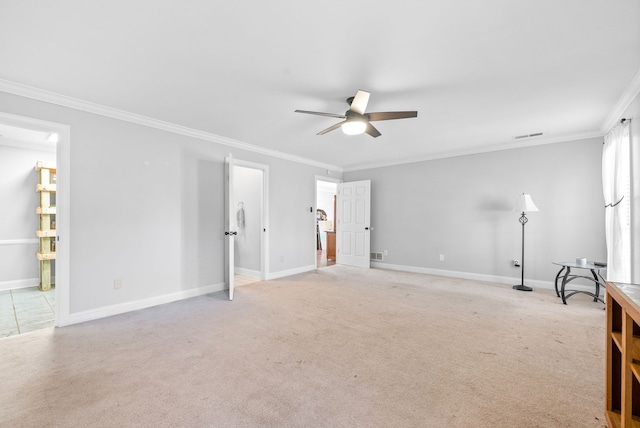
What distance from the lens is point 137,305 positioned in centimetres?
361

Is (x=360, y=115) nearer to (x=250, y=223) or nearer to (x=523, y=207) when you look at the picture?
(x=523, y=207)

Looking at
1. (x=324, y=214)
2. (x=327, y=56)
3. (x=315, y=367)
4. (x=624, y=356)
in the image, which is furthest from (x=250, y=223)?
(x=324, y=214)

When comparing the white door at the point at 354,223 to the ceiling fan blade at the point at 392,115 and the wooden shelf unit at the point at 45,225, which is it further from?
the wooden shelf unit at the point at 45,225

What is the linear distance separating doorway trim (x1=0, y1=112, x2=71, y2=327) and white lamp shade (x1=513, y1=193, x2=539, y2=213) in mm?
6108

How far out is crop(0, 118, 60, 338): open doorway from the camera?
4586mm

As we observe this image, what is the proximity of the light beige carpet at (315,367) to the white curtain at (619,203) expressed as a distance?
2.21 ft

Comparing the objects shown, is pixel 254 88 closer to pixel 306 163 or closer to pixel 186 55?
pixel 186 55

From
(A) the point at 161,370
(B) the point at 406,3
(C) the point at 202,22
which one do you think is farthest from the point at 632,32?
(A) the point at 161,370

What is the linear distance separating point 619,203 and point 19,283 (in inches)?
338

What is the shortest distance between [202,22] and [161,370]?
2.52 m

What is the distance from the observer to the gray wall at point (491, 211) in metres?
4.41

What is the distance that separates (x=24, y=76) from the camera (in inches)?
102

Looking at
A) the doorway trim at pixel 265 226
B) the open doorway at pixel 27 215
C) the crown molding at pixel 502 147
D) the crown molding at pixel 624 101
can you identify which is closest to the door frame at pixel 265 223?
the doorway trim at pixel 265 226

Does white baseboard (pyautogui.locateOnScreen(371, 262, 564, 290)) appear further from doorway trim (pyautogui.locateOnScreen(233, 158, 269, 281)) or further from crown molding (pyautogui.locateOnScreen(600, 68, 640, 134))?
doorway trim (pyautogui.locateOnScreen(233, 158, 269, 281))
